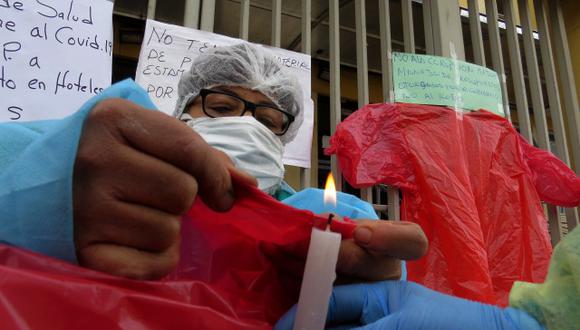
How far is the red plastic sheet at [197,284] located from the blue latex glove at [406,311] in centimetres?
7

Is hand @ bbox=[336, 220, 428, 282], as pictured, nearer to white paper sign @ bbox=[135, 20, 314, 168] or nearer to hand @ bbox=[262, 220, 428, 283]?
hand @ bbox=[262, 220, 428, 283]

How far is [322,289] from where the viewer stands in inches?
13.7

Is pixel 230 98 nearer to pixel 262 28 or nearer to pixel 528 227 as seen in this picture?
pixel 528 227

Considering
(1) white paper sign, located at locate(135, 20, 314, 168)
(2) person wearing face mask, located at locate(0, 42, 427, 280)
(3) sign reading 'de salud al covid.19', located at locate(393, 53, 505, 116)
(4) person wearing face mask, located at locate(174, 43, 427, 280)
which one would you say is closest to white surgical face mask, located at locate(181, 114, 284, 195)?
(4) person wearing face mask, located at locate(174, 43, 427, 280)

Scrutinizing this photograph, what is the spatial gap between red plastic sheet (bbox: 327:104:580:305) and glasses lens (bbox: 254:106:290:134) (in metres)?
0.37

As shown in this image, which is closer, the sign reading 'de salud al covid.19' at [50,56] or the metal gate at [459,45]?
the sign reading 'de salud al covid.19' at [50,56]

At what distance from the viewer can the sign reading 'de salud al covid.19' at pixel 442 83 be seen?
154 centimetres

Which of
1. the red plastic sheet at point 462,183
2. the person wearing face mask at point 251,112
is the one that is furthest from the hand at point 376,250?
the red plastic sheet at point 462,183

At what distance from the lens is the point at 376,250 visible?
44 cm

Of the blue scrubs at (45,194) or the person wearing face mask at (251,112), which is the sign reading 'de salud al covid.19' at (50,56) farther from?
the blue scrubs at (45,194)

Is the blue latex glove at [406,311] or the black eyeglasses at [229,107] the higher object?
the black eyeglasses at [229,107]

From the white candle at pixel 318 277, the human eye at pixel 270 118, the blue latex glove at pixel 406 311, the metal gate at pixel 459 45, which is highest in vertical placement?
the metal gate at pixel 459 45

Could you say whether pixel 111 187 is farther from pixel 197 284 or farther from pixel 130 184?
pixel 197 284

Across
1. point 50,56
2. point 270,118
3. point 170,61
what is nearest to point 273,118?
point 270,118
